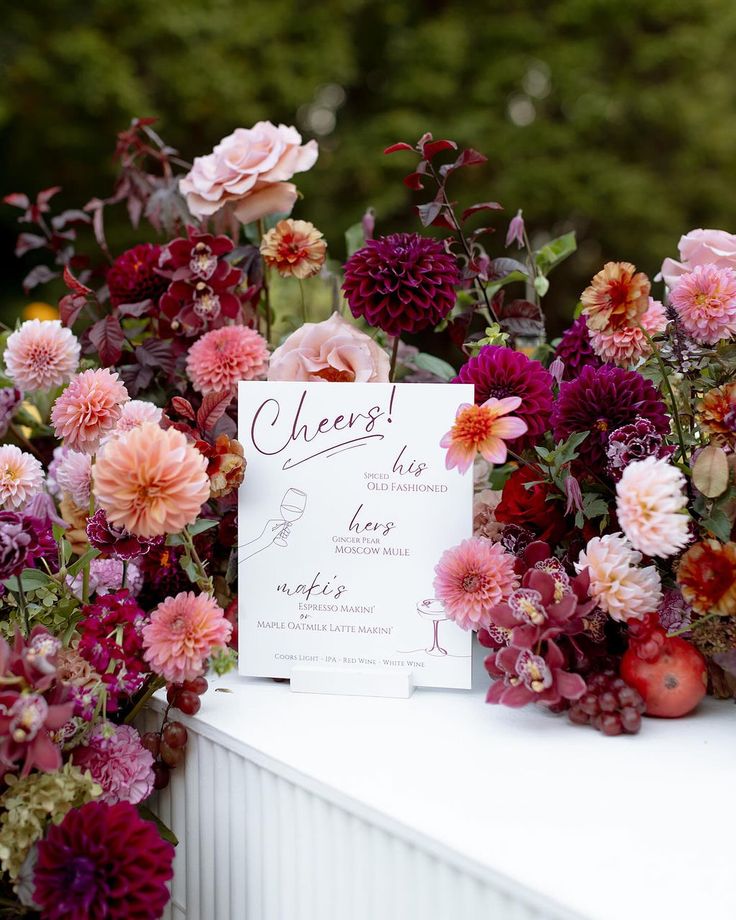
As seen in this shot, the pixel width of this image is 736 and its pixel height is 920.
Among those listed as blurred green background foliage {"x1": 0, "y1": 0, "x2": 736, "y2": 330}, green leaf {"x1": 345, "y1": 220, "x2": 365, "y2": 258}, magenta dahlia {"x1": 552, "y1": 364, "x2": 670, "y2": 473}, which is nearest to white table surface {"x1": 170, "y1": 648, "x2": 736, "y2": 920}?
magenta dahlia {"x1": 552, "y1": 364, "x2": 670, "y2": 473}

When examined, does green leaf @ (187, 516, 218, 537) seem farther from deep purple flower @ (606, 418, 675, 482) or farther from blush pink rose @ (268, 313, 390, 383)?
deep purple flower @ (606, 418, 675, 482)

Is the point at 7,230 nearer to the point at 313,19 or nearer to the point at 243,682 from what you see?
the point at 313,19

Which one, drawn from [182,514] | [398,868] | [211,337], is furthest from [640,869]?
[211,337]

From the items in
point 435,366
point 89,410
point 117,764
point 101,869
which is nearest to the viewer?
point 101,869

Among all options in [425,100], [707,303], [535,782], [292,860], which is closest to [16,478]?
[292,860]

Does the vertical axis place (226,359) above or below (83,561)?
above

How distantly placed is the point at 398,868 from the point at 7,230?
18.9ft

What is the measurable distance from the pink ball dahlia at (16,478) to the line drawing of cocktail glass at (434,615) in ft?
1.18

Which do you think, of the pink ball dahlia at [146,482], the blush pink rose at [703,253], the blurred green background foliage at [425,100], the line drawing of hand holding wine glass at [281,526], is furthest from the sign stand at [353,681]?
the blurred green background foliage at [425,100]

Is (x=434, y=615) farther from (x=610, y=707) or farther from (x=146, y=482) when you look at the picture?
(x=146, y=482)

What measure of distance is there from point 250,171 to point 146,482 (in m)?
0.48

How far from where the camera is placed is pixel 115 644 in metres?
0.72

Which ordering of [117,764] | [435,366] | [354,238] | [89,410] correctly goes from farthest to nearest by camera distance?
[354,238] → [435,366] → [89,410] → [117,764]

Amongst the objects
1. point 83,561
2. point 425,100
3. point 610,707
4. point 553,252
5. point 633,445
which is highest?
point 425,100
